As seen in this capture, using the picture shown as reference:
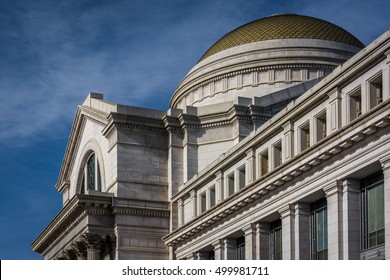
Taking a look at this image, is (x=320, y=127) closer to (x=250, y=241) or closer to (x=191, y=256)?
(x=250, y=241)

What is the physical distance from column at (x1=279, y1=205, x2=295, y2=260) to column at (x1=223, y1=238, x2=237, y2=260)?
7.76m

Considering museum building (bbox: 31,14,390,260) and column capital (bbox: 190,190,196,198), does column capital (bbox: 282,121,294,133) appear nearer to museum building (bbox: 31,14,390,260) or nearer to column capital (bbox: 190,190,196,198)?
museum building (bbox: 31,14,390,260)

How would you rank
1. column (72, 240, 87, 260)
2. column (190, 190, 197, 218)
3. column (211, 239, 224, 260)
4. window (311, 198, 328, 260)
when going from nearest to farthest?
1. window (311, 198, 328, 260)
2. column (211, 239, 224, 260)
3. column (190, 190, 197, 218)
4. column (72, 240, 87, 260)

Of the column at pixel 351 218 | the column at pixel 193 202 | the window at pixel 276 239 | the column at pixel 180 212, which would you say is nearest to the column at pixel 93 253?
the column at pixel 180 212

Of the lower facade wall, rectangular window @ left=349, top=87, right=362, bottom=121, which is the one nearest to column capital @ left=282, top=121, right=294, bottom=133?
the lower facade wall

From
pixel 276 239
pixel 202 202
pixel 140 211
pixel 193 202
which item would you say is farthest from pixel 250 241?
pixel 140 211

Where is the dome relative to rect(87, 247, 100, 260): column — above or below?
above

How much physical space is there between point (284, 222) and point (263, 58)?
103ft

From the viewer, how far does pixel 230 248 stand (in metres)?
52.7

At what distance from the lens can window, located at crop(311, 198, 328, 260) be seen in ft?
139

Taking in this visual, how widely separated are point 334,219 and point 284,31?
39.0 meters

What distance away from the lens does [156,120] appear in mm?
66250

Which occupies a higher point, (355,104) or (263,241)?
(355,104)
